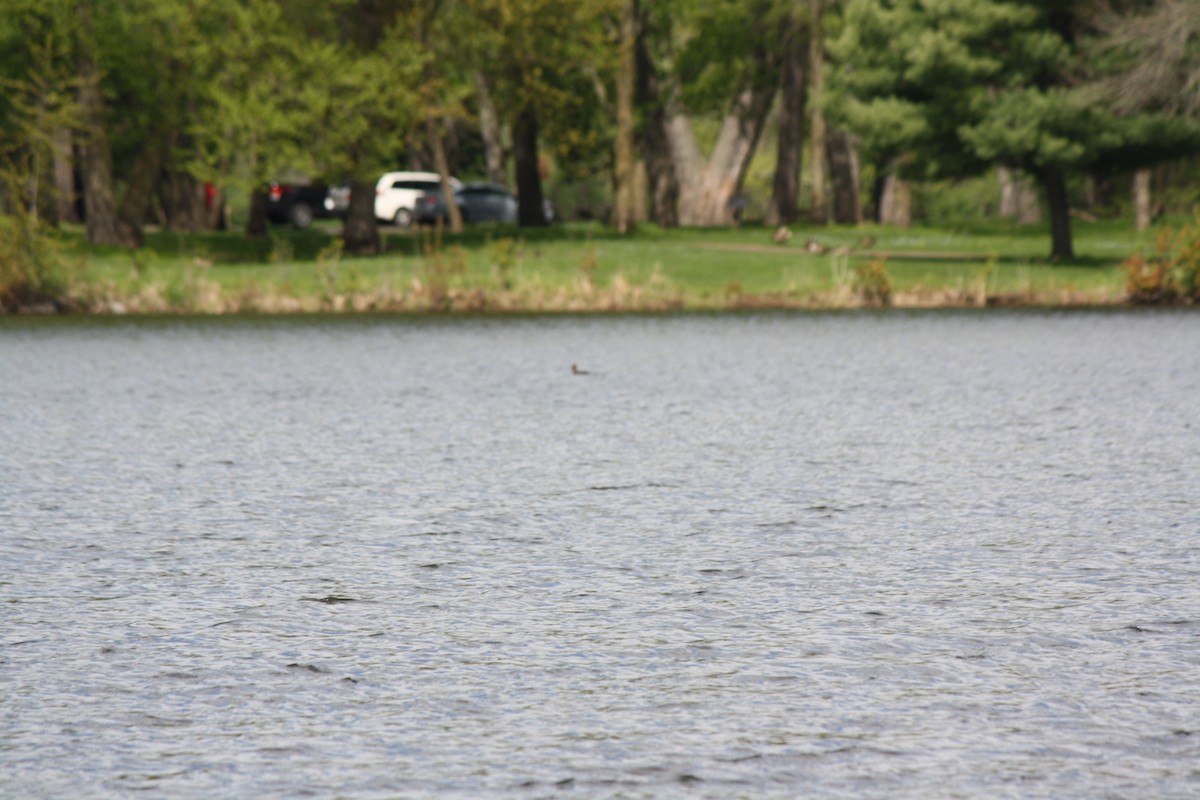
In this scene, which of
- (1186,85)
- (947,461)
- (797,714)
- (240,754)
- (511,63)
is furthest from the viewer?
(511,63)

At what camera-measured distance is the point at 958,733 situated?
4258 millimetres

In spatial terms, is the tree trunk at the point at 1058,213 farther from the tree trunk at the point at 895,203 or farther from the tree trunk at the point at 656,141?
the tree trunk at the point at 895,203

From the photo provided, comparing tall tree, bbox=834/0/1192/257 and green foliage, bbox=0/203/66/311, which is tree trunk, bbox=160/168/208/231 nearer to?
tall tree, bbox=834/0/1192/257

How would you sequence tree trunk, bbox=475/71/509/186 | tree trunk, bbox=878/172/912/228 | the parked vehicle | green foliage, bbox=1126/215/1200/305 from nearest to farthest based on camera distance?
green foliage, bbox=1126/215/1200/305
the parked vehicle
tree trunk, bbox=878/172/912/228
tree trunk, bbox=475/71/509/186

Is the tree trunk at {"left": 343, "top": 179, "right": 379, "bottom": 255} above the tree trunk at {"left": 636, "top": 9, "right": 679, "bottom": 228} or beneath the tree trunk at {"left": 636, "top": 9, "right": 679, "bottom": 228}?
beneath

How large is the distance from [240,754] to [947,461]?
600 cm

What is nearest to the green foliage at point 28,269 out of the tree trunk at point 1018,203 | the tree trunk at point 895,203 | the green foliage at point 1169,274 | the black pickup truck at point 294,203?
the green foliage at point 1169,274

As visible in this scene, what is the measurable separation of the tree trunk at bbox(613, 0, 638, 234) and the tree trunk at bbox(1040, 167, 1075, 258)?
10712mm

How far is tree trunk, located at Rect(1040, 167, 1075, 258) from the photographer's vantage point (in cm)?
3231

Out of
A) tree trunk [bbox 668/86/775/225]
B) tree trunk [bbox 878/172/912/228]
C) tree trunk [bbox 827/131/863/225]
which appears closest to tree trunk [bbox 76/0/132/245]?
tree trunk [bbox 668/86/775/225]

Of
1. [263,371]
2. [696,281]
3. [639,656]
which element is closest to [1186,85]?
[696,281]

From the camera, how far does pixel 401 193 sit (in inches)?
1975

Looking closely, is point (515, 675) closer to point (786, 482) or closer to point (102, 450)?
point (786, 482)

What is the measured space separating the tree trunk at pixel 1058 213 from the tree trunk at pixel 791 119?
12553mm
